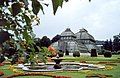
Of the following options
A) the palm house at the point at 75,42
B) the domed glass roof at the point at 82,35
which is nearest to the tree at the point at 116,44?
the palm house at the point at 75,42

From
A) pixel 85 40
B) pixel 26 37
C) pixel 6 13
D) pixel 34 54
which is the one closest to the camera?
pixel 26 37

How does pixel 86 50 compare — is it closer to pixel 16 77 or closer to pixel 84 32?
pixel 84 32

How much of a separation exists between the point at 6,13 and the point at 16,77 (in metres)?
15.9

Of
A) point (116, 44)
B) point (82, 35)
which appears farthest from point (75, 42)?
point (116, 44)

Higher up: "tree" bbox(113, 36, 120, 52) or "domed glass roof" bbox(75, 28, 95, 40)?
"domed glass roof" bbox(75, 28, 95, 40)

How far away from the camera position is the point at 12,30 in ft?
6.55

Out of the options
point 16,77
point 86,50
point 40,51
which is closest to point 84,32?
point 86,50

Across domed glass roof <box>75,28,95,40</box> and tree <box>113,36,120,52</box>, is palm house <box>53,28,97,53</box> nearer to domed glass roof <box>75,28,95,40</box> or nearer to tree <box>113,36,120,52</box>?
domed glass roof <box>75,28,95,40</box>

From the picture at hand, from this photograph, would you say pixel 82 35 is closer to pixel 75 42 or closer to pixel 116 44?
pixel 116 44

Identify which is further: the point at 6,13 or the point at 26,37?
the point at 6,13

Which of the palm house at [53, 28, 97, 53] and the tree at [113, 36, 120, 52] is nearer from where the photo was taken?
the palm house at [53, 28, 97, 53]

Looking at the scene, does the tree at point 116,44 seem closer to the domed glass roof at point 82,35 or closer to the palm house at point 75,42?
the palm house at point 75,42

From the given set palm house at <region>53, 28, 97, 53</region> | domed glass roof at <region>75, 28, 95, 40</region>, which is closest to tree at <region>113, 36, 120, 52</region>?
palm house at <region>53, 28, 97, 53</region>

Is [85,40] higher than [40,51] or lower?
higher
